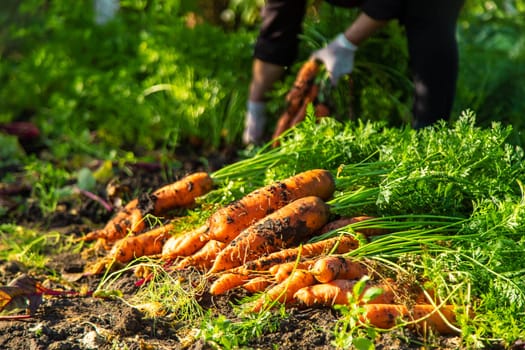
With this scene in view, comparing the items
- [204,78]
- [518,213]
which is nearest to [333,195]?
[518,213]

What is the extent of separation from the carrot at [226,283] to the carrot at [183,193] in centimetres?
69

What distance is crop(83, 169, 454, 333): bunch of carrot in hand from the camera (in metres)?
2.51

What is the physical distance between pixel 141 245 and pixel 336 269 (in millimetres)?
944

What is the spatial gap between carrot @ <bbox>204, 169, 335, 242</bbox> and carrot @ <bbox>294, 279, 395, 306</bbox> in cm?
48

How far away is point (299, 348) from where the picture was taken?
A: 2320 millimetres

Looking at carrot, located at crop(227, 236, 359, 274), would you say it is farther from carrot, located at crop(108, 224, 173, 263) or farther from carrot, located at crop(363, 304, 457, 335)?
carrot, located at crop(108, 224, 173, 263)

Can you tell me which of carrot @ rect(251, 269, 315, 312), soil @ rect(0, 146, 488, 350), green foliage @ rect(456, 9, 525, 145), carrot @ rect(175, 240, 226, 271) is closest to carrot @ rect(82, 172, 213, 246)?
soil @ rect(0, 146, 488, 350)

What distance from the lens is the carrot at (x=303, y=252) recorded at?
2.70 meters

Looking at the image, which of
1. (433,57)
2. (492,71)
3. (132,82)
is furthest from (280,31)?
(492,71)

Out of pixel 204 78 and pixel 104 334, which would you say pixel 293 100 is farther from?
pixel 104 334

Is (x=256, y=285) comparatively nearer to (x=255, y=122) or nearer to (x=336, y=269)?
(x=336, y=269)

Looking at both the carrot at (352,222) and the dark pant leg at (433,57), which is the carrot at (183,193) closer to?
the carrot at (352,222)

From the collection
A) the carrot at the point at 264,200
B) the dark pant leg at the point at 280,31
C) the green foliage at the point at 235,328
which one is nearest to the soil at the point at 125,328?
the green foliage at the point at 235,328

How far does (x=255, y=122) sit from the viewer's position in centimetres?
433
